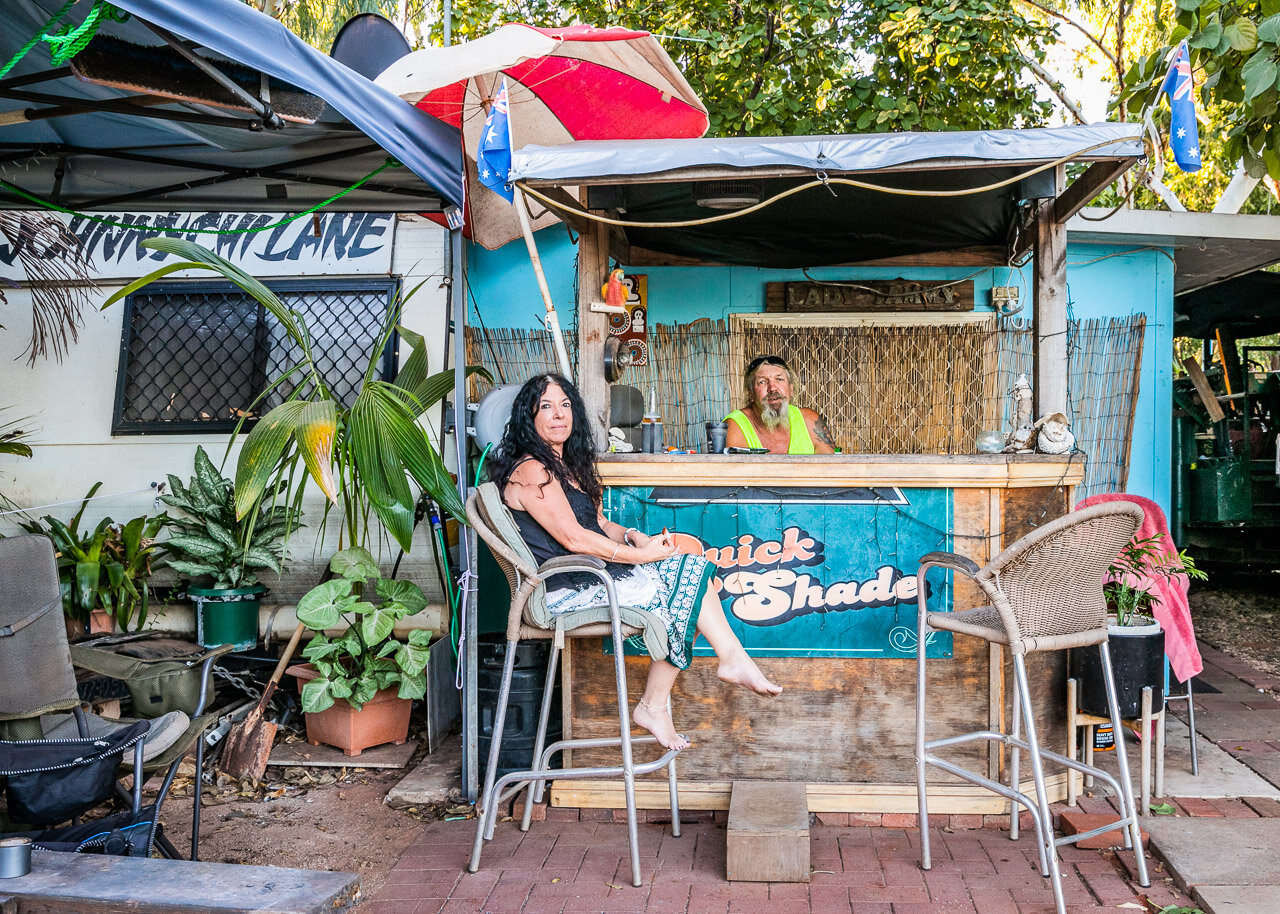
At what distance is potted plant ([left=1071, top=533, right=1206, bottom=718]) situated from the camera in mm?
3596

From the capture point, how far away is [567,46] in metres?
4.29

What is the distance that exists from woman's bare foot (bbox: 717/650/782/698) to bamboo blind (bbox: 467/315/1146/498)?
2542mm

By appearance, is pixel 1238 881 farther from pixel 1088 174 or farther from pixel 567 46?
pixel 567 46

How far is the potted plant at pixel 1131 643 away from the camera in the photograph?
3.60m

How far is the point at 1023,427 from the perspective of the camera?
3.82m

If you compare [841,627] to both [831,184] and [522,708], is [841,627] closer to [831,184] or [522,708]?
[522,708]

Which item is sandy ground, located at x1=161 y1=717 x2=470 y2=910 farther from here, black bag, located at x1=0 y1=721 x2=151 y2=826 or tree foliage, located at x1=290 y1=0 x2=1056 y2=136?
tree foliage, located at x1=290 y1=0 x2=1056 y2=136

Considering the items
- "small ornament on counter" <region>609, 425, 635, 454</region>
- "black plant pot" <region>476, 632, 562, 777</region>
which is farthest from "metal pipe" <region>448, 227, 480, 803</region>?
"small ornament on counter" <region>609, 425, 635, 454</region>

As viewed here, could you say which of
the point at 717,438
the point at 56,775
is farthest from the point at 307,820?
the point at 717,438

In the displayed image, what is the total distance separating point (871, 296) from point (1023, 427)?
2.28 m

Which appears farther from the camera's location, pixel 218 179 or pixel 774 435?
pixel 774 435

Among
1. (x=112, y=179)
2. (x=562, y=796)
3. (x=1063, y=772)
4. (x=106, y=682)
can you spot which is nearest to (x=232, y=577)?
(x=106, y=682)

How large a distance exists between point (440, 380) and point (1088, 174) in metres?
2.87

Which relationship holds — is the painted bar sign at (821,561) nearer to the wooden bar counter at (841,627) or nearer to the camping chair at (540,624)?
the wooden bar counter at (841,627)
